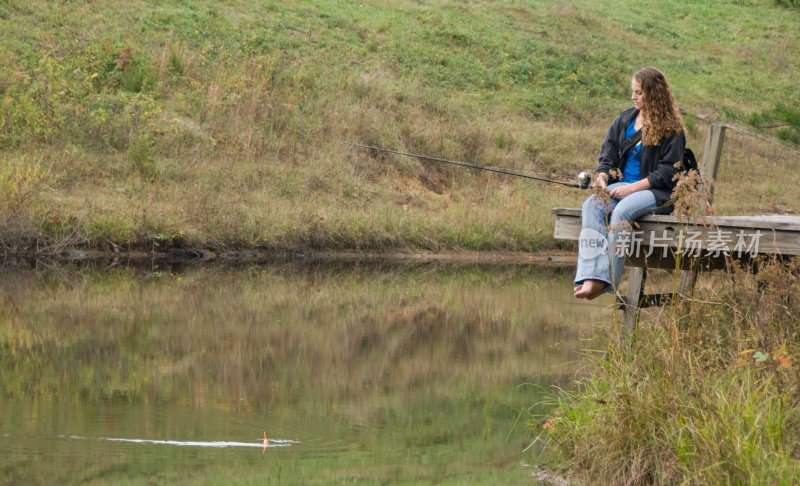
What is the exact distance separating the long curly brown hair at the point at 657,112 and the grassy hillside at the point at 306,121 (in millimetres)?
10226

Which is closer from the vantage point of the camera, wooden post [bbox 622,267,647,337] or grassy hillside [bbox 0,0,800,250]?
wooden post [bbox 622,267,647,337]

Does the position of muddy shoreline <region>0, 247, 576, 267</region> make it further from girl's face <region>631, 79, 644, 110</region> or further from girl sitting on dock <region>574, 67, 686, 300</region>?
girl's face <region>631, 79, 644, 110</region>

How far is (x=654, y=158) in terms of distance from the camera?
252 inches

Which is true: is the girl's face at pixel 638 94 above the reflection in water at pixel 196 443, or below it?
above

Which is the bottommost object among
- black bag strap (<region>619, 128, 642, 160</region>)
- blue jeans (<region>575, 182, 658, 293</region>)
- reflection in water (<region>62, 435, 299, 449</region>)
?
reflection in water (<region>62, 435, 299, 449</region>)

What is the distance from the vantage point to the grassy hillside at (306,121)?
1631 cm

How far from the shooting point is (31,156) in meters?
16.6

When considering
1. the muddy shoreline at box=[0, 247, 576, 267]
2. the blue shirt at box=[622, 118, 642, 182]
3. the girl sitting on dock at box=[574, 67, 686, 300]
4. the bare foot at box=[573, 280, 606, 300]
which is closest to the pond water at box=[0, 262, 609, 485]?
the bare foot at box=[573, 280, 606, 300]

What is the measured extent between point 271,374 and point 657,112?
130 inches

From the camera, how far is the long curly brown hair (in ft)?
20.7

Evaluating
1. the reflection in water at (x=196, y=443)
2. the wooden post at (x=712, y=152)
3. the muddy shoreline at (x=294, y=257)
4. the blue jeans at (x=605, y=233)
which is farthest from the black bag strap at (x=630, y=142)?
the muddy shoreline at (x=294, y=257)

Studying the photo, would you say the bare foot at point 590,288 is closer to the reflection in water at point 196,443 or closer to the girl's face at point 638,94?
the girl's face at point 638,94

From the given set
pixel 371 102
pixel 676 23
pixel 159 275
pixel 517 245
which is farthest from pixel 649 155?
pixel 676 23

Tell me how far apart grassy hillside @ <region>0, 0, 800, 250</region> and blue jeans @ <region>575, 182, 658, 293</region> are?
10272mm
